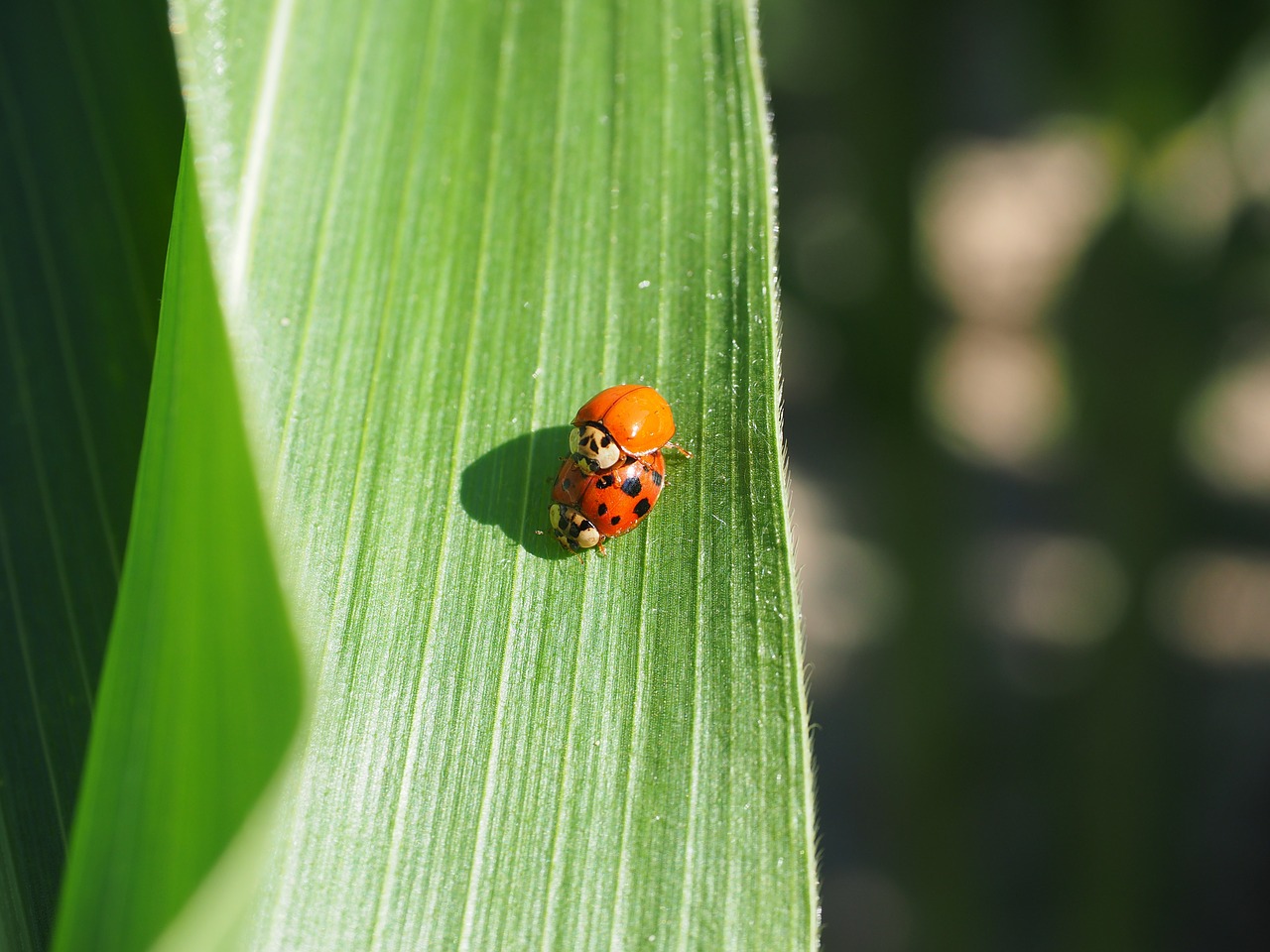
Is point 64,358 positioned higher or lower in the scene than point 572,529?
higher

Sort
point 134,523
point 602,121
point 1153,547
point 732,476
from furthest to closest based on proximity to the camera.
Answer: point 1153,547 → point 602,121 → point 732,476 → point 134,523

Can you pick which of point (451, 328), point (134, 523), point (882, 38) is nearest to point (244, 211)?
point (451, 328)

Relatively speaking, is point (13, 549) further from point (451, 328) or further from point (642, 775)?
point (642, 775)

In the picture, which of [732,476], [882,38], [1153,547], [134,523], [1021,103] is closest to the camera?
[134,523]

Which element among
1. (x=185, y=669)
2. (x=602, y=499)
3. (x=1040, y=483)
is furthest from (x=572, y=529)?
(x=1040, y=483)

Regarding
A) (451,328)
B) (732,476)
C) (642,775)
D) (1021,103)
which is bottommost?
(642,775)

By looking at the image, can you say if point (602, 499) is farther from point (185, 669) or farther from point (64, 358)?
point (64, 358)
